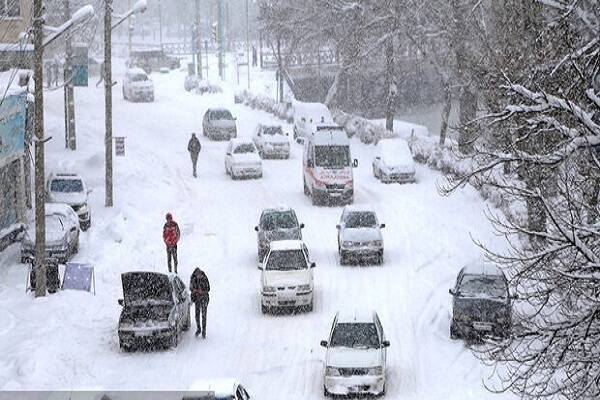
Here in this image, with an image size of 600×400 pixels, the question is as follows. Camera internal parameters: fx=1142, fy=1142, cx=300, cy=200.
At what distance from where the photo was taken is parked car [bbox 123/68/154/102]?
74000 mm

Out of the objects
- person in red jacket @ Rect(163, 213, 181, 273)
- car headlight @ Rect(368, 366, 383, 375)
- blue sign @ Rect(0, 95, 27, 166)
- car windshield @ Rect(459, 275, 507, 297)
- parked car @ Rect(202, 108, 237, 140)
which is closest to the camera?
car headlight @ Rect(368, 366, 383, 375)

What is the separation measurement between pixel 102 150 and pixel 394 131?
1607cm

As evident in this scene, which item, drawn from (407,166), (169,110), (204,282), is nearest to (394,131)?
(407,166)

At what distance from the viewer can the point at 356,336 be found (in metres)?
23.5

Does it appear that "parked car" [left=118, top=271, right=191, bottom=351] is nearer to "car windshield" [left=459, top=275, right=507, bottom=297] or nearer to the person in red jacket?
the person in red jacket

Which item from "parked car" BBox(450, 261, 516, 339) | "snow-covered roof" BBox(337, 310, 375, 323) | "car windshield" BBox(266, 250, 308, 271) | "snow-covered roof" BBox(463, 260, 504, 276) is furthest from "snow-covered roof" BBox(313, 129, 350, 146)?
"snow-covered roof" BBox(337, 310, 375, 323)

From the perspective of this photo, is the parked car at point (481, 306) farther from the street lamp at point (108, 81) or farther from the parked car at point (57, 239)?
the street lamp at point (108, 81)

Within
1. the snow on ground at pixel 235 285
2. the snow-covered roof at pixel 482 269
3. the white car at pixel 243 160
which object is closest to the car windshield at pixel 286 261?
the snow on ground at pixel 235 285

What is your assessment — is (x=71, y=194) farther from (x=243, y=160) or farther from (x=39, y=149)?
(x=39, y=149)

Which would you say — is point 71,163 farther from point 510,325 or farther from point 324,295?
point 510,325

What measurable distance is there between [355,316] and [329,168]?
18084 millimetres

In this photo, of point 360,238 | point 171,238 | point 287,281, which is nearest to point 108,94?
point 171,238

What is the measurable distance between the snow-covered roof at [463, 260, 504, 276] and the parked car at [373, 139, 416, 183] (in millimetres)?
18654

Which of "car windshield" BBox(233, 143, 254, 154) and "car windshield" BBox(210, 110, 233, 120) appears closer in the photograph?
"car windshield" BBox(233, 143, 254, 154)
